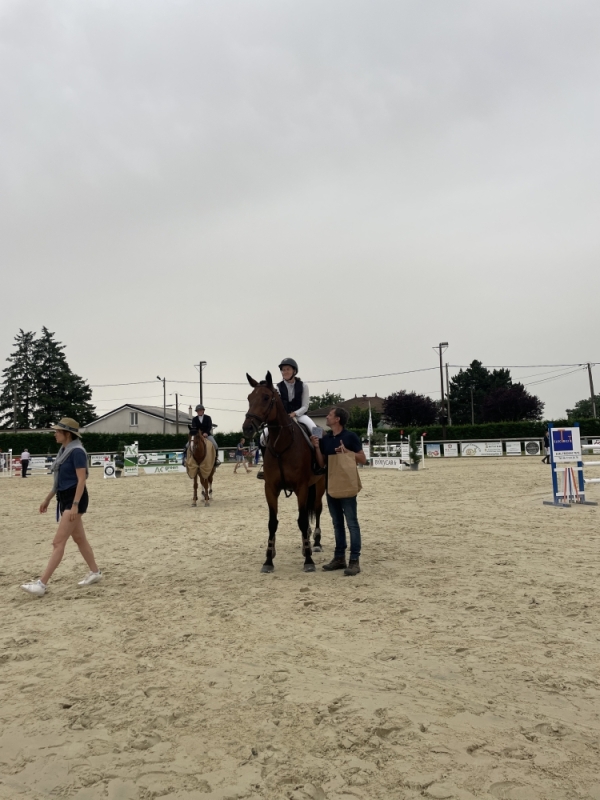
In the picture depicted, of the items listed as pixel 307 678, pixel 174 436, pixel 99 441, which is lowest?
pixel 307 678

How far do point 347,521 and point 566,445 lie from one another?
777 cm

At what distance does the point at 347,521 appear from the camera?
6441 millimetres

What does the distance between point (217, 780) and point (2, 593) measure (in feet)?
15.0

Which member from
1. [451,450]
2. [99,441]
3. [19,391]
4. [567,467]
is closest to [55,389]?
[19,391]

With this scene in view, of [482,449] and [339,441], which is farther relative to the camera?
[482,449]

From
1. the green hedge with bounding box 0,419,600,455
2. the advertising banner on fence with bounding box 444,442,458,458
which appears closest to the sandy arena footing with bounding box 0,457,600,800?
the advertising banner on fence with bounding box 444,442,458,458

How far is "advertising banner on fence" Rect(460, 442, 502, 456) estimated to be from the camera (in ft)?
119

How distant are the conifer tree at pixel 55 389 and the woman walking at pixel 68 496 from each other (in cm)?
6294

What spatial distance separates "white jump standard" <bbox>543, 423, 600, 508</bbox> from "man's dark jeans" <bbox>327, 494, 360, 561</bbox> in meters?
6.95

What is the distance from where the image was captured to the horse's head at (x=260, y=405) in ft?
21.2

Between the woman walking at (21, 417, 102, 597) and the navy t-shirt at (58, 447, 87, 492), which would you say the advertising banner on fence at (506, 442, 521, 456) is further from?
the navy t-shirt at (58, 447, 87, 492)

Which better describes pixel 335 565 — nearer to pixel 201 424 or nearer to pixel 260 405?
pixel 260 405

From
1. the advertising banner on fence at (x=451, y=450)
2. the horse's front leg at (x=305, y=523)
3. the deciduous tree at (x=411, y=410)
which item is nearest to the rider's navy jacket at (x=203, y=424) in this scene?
the horse's front leg at (x=305, y=523)

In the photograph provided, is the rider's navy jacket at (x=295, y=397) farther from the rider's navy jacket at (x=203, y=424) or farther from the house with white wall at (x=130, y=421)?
the house with white wall at (x=130, y=421)
